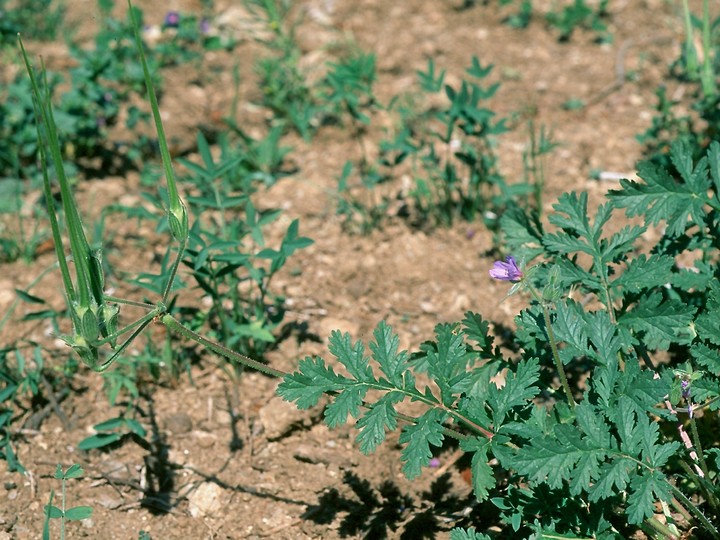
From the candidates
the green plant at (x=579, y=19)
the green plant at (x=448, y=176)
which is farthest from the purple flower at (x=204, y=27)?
the green plant at (x=579, y=19)

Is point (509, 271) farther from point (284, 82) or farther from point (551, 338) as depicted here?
point (284, 82)

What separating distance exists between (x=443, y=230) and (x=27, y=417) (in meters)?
1.70

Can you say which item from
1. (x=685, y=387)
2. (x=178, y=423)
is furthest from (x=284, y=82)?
(x=685, y=387)

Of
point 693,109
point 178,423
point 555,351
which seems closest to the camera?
point 555,351

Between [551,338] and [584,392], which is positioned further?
[584,392]

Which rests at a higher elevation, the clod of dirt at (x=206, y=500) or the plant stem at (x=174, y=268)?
the plant stem at (x=174, y=268)

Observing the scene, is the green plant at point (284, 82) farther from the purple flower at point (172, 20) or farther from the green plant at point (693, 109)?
the green plant at point (693, 109)

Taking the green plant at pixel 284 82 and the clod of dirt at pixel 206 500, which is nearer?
the clod of dirt at pixel 206 500

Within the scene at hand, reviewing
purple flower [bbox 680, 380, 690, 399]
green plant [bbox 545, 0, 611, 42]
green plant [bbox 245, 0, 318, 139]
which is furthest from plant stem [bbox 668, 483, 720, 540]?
green plant [bbox 545, 0, 611, 42]

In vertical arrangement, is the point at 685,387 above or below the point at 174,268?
below

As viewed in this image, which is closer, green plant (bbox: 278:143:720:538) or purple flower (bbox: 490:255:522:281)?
green plant (bbox: 278:143:720:538)

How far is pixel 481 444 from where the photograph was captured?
1900mm

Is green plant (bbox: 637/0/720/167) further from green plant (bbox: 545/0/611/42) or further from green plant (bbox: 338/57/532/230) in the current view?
green plant (bbox: 338/57/532/230)

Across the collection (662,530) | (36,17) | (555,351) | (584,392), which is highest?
(36,17)
